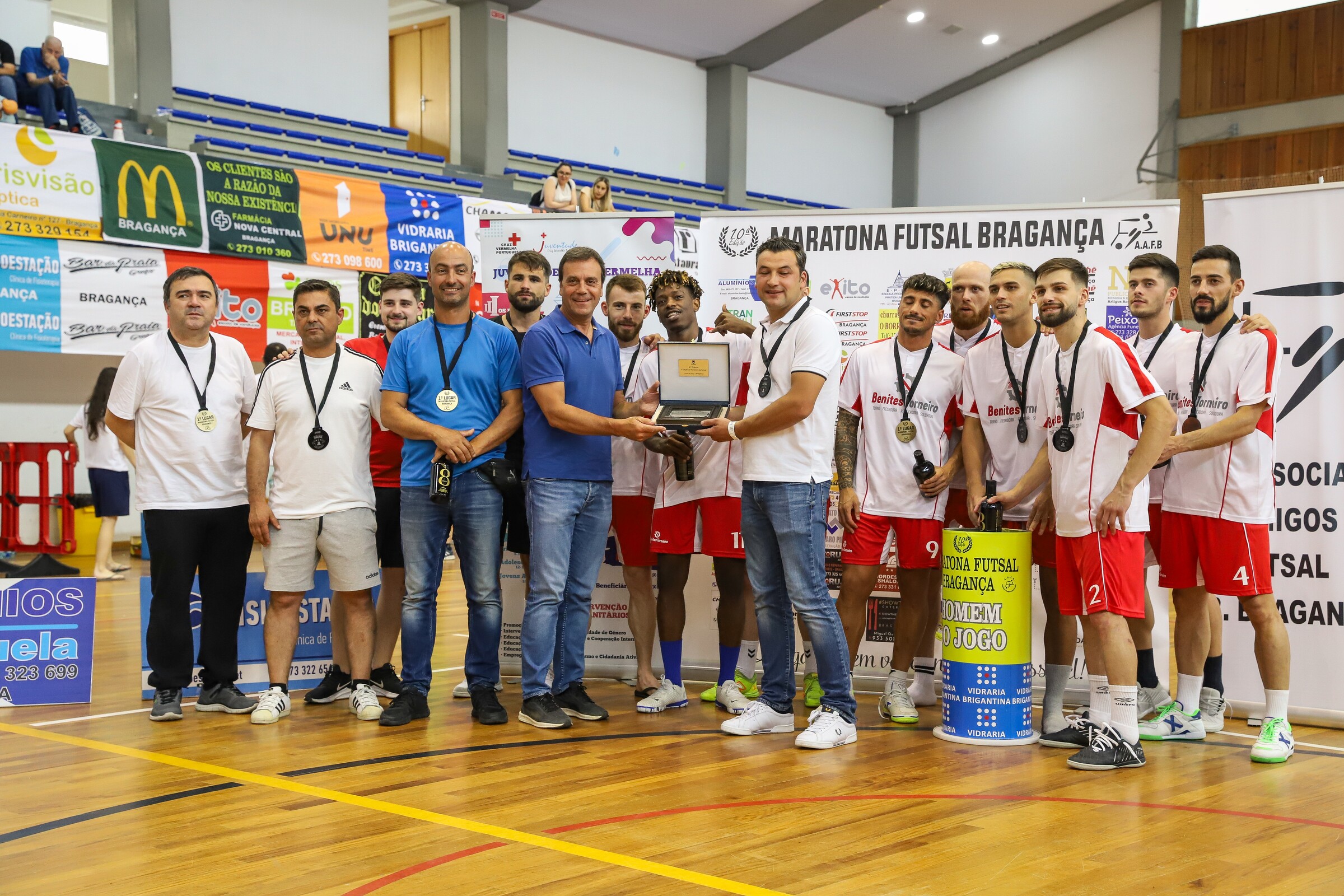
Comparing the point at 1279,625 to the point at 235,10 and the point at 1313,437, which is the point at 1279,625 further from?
the point at 235,10

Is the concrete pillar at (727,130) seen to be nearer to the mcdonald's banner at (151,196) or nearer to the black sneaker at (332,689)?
the mcdonald's banner at (151,196)

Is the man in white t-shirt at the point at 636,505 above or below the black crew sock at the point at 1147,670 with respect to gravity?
above

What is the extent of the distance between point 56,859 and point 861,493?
337 cm

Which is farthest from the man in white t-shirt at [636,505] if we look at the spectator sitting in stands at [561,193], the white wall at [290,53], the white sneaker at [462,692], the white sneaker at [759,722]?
the white wall at [290,53]

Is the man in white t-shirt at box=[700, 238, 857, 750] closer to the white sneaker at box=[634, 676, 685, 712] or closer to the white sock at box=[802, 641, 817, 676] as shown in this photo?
the white sneaker at box=[634, 676, 685, 712]

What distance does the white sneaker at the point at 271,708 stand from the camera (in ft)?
15.8

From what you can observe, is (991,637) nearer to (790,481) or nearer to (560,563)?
(790,481)

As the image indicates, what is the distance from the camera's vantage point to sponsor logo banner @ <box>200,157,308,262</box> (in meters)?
11.5

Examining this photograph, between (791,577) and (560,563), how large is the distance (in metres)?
0.97

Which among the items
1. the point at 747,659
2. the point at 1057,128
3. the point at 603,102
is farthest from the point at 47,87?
the point at 1057,128

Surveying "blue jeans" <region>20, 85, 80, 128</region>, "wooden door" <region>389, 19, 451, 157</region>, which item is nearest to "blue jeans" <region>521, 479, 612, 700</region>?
"blue jeans" <region>20, 85, 80, 128</region>

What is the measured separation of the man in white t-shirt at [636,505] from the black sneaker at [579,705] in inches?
18.9

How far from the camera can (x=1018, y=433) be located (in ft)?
15.8

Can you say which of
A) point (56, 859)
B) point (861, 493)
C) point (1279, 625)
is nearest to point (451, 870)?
point (56, 859)
